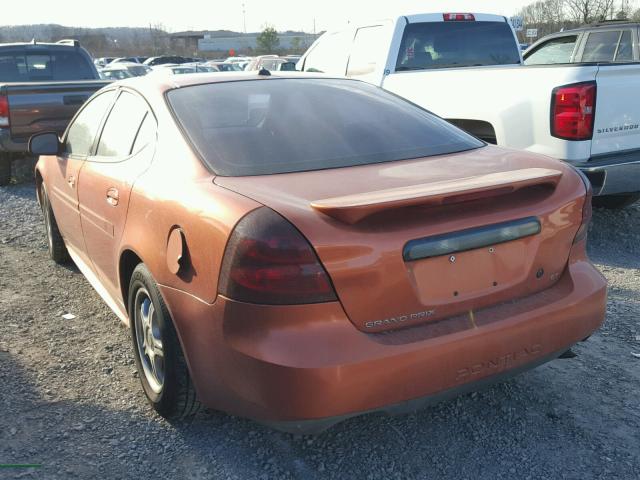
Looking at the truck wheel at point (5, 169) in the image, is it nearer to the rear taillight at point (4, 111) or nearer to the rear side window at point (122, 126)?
the rear taillight at point (4, 111)

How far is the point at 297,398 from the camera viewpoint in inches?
86.5

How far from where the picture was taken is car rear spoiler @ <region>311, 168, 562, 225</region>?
7.29ft

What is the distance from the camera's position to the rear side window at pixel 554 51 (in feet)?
31.5

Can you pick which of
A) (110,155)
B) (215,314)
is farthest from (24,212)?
(215,314)

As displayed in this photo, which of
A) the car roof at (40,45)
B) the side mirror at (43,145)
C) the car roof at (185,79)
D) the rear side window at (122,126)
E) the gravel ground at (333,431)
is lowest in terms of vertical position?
the gravel ground at (333,431)

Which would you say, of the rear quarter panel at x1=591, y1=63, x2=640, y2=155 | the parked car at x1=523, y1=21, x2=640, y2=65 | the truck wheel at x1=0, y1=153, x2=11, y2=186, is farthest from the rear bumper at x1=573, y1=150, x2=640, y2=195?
the truck wheel at x1=0, y1=153, x2=11, y2=186

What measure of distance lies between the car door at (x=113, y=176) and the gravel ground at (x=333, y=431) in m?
0.55

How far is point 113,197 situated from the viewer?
10.7ft

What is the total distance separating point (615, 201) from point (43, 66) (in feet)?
26.5

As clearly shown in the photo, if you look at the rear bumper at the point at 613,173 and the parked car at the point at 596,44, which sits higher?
the parked car at the point at 596,44

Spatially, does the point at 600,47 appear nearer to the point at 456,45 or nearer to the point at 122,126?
the point at 456,45

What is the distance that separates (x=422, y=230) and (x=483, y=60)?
19.7ft

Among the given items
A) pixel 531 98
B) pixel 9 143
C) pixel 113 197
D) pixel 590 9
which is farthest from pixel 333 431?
pixel 590 9

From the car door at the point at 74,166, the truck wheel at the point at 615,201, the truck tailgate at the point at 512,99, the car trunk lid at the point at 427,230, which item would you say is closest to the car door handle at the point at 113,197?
the car door at the point at 74,166
